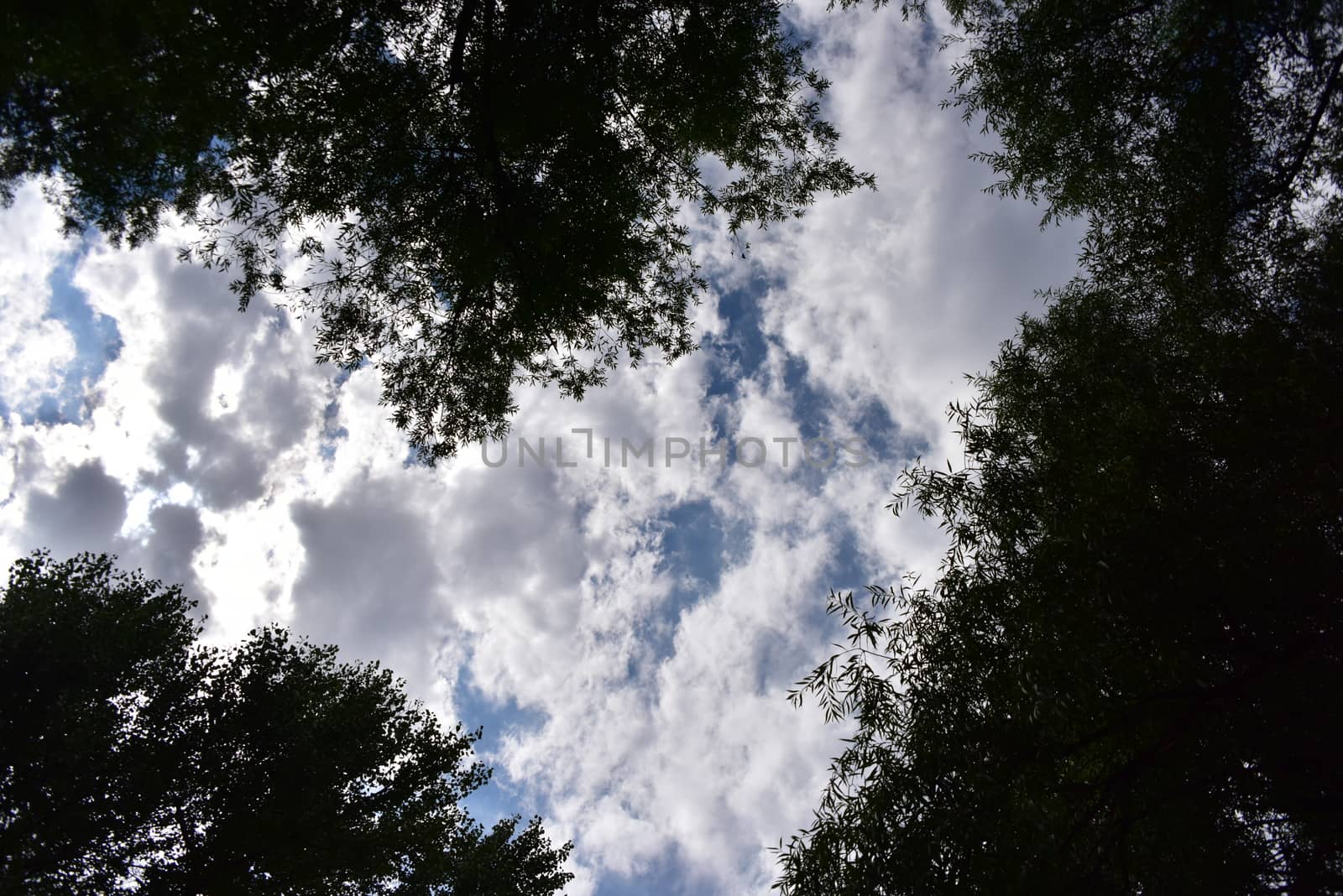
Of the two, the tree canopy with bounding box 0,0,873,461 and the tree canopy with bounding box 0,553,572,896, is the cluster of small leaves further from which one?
the tree canopy with bounding box 0,553,572,896

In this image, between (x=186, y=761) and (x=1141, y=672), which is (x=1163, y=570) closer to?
(x=1141, y=672)

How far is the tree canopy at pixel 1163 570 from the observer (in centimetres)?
467

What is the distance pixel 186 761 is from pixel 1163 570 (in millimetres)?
16697

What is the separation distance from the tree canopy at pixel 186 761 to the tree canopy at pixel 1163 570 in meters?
11.4

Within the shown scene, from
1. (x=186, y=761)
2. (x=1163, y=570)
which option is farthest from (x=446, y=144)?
(x=186, y=761)

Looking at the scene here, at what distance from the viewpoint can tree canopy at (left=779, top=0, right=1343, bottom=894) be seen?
15.3 feet

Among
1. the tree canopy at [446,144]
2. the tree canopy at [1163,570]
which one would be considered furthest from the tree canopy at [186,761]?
the tree canopy at [1163,570]

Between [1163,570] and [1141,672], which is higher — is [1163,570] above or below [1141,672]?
above

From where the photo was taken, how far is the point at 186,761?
456 inches

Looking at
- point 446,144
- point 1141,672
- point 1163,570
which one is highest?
point 446,144

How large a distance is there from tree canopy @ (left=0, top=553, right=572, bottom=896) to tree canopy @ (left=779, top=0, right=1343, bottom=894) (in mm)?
11372

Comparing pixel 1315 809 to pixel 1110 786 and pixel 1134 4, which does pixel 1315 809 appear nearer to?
pixel 1110 786

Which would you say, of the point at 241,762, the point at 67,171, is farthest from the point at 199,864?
the point at 67,171

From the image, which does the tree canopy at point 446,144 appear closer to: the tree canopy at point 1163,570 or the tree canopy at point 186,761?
the tree canopy at point 1163,570
